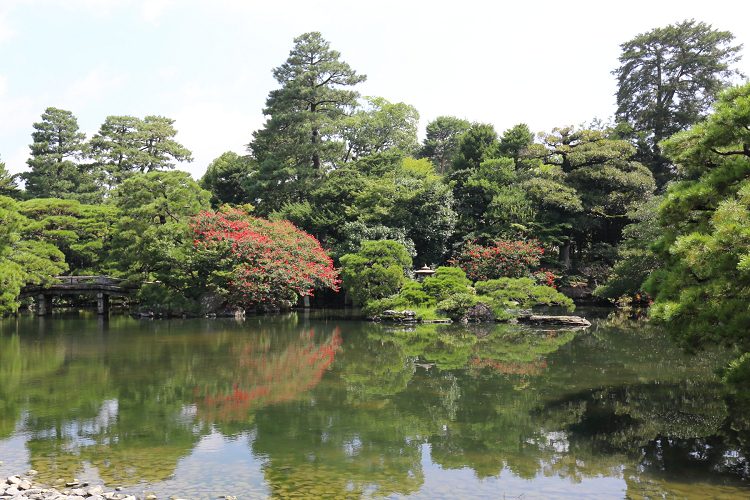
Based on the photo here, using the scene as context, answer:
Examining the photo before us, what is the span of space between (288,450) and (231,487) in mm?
1016

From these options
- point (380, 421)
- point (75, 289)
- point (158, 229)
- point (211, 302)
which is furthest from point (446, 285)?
point (75, 289)

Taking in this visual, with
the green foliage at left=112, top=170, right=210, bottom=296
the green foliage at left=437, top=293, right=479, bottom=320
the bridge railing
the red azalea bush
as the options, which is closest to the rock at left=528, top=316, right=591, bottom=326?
the green foliage at left=437, top=293, right=479, bottom=320

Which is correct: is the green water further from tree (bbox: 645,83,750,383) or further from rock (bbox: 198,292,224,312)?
rock (bbox: 198,292,224,312)

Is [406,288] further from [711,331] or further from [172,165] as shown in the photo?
[172,165]

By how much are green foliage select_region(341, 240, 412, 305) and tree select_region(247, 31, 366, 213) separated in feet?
31.9

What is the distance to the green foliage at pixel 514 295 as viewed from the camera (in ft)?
58.7

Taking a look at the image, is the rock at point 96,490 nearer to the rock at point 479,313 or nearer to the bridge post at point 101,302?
the rock at point 479,313

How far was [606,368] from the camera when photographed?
10.3 metres

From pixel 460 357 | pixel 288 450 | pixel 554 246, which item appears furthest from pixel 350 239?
pixel 288 450

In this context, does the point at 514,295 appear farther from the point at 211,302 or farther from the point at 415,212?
the point at 211,302

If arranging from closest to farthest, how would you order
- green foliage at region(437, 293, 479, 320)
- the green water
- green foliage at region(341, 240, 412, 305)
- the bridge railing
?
the green water < green foliage at region(437, 293, 479, 320) < green foliage at region(341, 240, 412, 305) < the bridge railing

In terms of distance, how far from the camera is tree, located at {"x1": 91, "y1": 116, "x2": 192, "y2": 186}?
35531 millimetres

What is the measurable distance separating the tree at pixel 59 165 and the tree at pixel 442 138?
27867 millimetres

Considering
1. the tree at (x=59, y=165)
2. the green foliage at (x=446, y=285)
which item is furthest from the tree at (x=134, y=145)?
the green foliage at (x=446, y=285)
